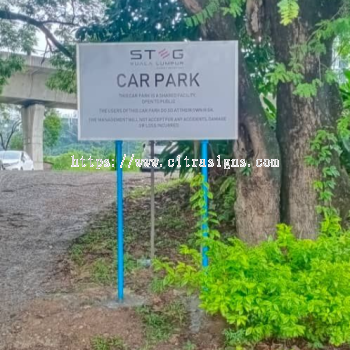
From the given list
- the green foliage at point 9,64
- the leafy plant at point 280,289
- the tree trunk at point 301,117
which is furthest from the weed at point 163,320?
the green foliage at point 9,64

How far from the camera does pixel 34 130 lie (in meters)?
24.8

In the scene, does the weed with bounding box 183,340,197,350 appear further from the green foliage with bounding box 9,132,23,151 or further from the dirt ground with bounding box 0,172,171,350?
the green foliage with bounding box 9,132,23,151

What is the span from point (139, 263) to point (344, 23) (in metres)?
2.86

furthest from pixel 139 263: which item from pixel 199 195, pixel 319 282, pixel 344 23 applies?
pixel 344 23

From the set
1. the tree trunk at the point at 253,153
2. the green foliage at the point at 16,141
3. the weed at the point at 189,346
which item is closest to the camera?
the weed at the point at 189,346

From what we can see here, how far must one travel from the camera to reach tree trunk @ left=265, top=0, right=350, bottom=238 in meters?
4.43

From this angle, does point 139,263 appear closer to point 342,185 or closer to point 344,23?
point 342,185

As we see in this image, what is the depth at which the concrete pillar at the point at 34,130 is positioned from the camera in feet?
78.9

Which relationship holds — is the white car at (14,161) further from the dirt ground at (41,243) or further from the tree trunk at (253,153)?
the tree trunk at (253,153)

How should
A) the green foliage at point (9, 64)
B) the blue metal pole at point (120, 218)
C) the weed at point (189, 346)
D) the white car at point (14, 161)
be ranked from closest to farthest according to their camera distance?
the weed at point (189, 346), the blue metal pole at point (120, 218), the green foliage at point (9, 64), the white car at point (14, 161)

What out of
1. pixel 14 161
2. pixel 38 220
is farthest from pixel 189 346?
pixel 14 161

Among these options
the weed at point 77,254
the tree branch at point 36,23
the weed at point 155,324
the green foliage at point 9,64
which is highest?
the tree branch at point 36,23

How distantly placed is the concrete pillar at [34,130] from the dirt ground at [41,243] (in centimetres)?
1300

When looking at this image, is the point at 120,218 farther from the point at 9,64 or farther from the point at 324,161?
the point at 9,64
